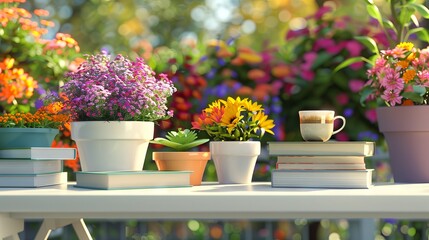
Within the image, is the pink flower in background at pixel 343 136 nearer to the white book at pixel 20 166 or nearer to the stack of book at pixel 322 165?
the stack of book at pixel 322 165

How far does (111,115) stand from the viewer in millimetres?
1938

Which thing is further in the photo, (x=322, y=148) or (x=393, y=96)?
(x=393, y=96)

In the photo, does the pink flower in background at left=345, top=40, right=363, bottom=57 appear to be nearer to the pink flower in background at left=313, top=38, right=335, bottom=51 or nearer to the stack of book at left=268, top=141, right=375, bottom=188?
the pink flower in background at left=313, top=38, right=335, bottom=51

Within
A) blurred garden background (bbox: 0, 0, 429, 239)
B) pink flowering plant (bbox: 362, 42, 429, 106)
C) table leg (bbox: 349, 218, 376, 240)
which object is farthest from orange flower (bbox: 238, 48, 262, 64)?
pink flowering plant (bbox: 362, 42, 429, 106)

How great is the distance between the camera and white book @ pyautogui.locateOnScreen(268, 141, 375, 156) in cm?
182

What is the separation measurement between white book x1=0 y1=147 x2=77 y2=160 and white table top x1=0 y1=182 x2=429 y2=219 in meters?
0.23

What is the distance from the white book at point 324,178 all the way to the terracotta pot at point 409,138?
0.31m

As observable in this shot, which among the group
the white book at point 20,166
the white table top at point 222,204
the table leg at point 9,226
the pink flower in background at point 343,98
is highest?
the pink flower in background at point 343,98

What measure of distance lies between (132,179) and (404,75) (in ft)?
2.66

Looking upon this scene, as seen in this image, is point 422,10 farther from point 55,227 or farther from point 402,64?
point 55,227

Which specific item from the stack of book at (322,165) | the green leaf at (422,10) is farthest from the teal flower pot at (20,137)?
the green leaf at (422,10)

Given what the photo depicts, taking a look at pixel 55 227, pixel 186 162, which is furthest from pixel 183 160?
pixel 55 227

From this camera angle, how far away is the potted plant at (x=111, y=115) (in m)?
1.92

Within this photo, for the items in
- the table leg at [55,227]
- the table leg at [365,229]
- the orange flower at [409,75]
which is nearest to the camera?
the orange flower at [409,75]
